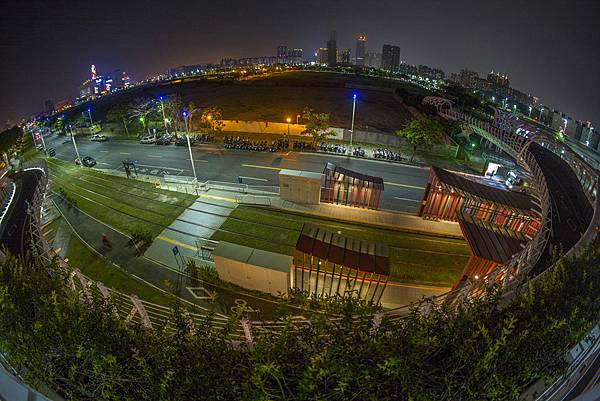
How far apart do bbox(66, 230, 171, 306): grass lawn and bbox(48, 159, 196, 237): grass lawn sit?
11.1 ft

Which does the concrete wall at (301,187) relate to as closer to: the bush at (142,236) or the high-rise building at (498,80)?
the bush at (142,236)

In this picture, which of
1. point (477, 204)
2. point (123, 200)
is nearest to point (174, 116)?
point (123, 200)

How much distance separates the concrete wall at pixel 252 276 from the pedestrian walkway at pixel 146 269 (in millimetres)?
713

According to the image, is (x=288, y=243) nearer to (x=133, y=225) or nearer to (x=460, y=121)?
(x=133, y=225)

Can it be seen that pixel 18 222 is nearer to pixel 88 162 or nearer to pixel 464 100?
pixel 88 162

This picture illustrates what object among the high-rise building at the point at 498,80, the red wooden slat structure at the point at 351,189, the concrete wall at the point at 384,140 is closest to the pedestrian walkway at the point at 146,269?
the red wooden slat structure at the point at 351,189

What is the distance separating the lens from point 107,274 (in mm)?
20266

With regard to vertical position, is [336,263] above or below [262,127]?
below

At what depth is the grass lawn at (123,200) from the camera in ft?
86.5

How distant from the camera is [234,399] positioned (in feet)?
19.6

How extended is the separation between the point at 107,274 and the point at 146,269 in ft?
8.70

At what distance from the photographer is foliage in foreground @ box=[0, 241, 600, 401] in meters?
5.73

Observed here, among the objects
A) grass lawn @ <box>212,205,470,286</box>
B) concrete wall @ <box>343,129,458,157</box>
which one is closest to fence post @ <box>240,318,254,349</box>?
grass lawn @ <box>212,205,470,286</box>

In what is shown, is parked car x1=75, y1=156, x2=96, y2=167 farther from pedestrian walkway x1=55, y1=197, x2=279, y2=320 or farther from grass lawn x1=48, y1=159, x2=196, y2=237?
pedestrian walkway x1=55, y1=197, x2=279, y2=320
